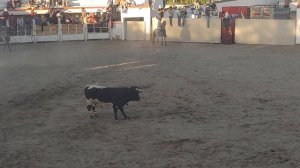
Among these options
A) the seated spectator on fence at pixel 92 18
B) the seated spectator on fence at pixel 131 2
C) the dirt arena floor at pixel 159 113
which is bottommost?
the dirt arena floor at pixel 159 113

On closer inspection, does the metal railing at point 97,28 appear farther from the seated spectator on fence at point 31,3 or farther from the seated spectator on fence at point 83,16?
the seated spectator on fence at point 31,3

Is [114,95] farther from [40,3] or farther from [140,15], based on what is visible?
[40,3]

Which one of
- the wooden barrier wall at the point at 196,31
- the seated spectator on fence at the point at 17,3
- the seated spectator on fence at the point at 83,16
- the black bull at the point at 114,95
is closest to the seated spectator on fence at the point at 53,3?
the seated spectator on fence at the point at 17,3

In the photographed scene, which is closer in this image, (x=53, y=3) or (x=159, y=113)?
(x=159, y=113)

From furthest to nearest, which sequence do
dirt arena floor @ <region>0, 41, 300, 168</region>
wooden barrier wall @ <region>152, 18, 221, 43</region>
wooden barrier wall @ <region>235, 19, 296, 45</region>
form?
wooden barrier wall @ <region>152, 18, 221, 43</region>, wooden barrier wall @ <region>235, 19, 296, 45</region>, dirt arena floor @ <region>0, 41, 300, 168</region>

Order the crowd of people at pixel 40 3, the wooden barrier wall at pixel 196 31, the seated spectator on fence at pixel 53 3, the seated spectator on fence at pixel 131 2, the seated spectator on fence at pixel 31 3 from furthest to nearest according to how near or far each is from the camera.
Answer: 1. the seated spectator on fence at pixel 53 3
2. the seated spectator on fence at pixel 31 3
3. the seated spectator on fence at pixel 131 2
4. the crowd of people at pixel 40 3
5. the wooden barrier wall at pixel 196 31

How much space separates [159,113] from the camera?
13016mm

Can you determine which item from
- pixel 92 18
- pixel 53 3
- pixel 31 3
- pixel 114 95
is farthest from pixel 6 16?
pixel 114 95

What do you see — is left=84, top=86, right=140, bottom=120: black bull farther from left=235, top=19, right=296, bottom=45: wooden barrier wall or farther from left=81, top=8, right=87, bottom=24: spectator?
left=81, top=8, right=87, bottom=24: spectator

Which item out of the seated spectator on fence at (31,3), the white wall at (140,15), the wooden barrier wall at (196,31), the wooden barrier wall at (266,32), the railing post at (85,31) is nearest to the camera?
the wooden barrier wall at (266,32)

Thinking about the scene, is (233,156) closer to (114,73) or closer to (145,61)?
(114,73)

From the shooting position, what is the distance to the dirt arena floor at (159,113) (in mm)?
9680

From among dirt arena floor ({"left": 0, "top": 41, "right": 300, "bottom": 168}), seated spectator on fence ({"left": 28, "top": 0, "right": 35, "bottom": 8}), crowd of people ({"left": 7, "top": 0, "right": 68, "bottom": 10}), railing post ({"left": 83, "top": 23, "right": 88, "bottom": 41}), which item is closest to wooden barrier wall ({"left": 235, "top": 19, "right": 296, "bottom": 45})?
dirt arena floor ({"left": 0, "top": 41, "right": 300, "bottom": 168})

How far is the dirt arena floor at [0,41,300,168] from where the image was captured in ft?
31.8
